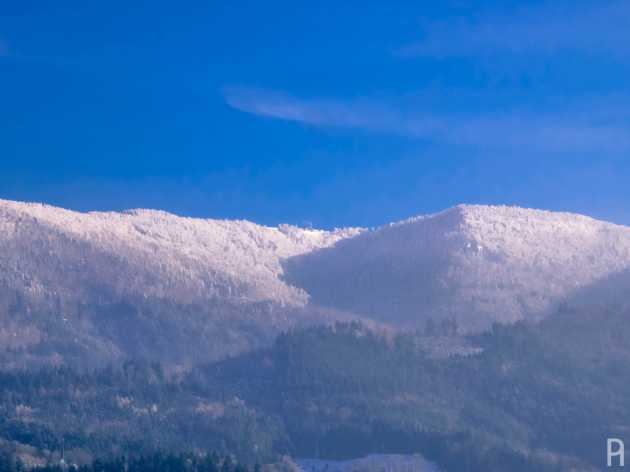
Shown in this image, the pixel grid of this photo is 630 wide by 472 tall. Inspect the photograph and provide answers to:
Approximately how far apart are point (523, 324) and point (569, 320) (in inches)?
261

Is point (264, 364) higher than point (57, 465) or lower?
higher

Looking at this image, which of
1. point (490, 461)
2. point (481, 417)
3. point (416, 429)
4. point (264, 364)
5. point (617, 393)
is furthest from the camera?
point (264, 364)

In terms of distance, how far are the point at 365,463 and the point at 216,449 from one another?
532 inches

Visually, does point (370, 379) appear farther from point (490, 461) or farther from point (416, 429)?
point (490, 461)

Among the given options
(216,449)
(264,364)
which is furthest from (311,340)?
(216,449)

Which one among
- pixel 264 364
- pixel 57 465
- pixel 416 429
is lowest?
pixel 57 465

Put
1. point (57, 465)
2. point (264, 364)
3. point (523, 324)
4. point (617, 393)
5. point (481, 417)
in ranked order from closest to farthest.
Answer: point (57, 465), point (481, 417), point (617, 393), point (264, 364), point (523, 324)

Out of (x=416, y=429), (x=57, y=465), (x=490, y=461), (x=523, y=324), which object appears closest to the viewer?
(x=57, y=465)

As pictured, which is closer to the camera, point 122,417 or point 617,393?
point 122,417

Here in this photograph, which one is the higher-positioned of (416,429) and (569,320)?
(569,320)

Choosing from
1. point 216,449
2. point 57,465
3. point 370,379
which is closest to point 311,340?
point 370,379

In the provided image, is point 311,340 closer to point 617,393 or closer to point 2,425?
point 617,393

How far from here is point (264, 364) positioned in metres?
177

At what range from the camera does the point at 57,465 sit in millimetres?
106125
